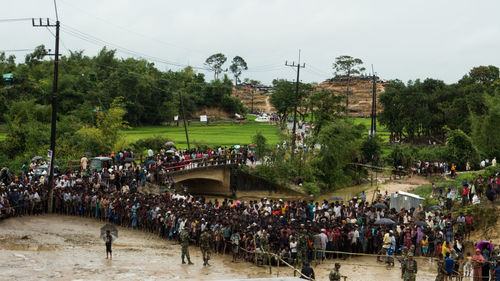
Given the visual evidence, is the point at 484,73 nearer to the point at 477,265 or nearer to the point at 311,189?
the point at 311,189

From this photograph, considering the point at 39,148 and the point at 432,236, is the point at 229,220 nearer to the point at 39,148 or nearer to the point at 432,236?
the point at 432,236

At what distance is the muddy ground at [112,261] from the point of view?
758 inches

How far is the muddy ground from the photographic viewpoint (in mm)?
19250

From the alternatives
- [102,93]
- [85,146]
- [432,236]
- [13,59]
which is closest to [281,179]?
[85,146]

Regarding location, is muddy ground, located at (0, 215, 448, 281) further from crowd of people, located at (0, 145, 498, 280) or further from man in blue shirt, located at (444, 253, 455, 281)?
man in blue shirt, located at (444, 253, 455, 281)

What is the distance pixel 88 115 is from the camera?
6200 cm

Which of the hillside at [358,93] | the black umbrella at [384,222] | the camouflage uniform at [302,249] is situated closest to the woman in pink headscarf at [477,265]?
the black umbrella at [384,222]

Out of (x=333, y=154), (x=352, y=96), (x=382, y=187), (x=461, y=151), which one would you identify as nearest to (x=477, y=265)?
(x=382, y=187)

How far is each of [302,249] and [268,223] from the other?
9.07ft

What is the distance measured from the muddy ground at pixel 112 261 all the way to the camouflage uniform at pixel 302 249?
0.64 m

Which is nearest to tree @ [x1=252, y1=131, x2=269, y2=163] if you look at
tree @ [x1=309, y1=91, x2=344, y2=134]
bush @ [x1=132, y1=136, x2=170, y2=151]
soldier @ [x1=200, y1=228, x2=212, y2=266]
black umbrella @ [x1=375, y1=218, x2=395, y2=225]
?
tree @ [x1=309, y1=91, x2=344, y2=134]

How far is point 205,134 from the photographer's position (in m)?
77.9

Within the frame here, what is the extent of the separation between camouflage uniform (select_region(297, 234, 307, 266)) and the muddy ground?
0.64m

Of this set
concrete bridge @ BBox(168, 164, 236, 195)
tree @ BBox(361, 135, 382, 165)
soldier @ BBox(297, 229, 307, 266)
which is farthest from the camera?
tree @ BBox(361, 135, 382, 165)
